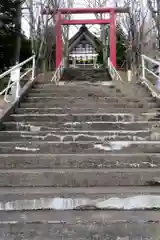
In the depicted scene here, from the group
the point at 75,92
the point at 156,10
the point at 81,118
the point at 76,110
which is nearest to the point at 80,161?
the point at 81,118

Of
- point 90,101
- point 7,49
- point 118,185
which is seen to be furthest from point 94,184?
point 7,49

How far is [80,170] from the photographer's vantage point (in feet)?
14.6

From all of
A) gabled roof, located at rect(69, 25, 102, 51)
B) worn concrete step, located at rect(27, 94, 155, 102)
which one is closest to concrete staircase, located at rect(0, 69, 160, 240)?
worn concrete step, located at rect(27, 94, 155, 102)

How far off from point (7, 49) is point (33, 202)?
51.2 ft

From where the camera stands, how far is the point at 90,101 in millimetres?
7766

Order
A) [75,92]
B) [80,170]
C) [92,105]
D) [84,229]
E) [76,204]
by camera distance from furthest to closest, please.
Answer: [75,92] → [92,105] → [80,170] → [76,204] → [84,229]

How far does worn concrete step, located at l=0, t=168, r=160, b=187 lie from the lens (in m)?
4.24

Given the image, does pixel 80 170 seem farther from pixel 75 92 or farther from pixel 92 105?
pixel 75 92

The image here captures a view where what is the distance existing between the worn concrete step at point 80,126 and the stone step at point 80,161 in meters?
1.35

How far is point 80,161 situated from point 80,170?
25cm

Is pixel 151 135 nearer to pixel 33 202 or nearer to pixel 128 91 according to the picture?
pixel 33 202

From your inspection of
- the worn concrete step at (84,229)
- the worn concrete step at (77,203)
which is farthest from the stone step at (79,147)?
the worn concrete step at (84,229)

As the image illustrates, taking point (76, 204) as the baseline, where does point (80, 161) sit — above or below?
above

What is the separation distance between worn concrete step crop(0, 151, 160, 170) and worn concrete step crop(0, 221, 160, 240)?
1231 millimetres
